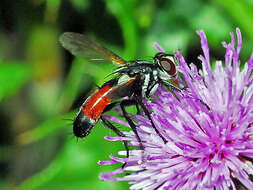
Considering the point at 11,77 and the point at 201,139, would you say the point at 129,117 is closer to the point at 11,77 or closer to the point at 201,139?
the point at 201,139

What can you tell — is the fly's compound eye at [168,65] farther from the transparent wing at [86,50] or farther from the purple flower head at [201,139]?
the transparent wing at [86,50]

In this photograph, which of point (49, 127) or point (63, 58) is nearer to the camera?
point (49, 127)

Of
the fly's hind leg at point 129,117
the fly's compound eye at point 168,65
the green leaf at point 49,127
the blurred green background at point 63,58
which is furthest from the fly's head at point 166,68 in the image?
the green leaf at point 49,127

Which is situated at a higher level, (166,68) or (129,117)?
(166,68)

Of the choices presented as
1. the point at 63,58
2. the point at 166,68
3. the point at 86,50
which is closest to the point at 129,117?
the point at 166,68

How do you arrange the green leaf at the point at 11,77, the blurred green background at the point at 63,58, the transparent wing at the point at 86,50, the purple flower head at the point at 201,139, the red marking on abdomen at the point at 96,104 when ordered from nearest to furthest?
the purple flower head at the point at 201,139 < the red marking on abdomen at the point at 96,104 < the transparent wing at the point at 86,50 < the blurred green background at the point at 63,58 < the green leaf at the point at 11,77
